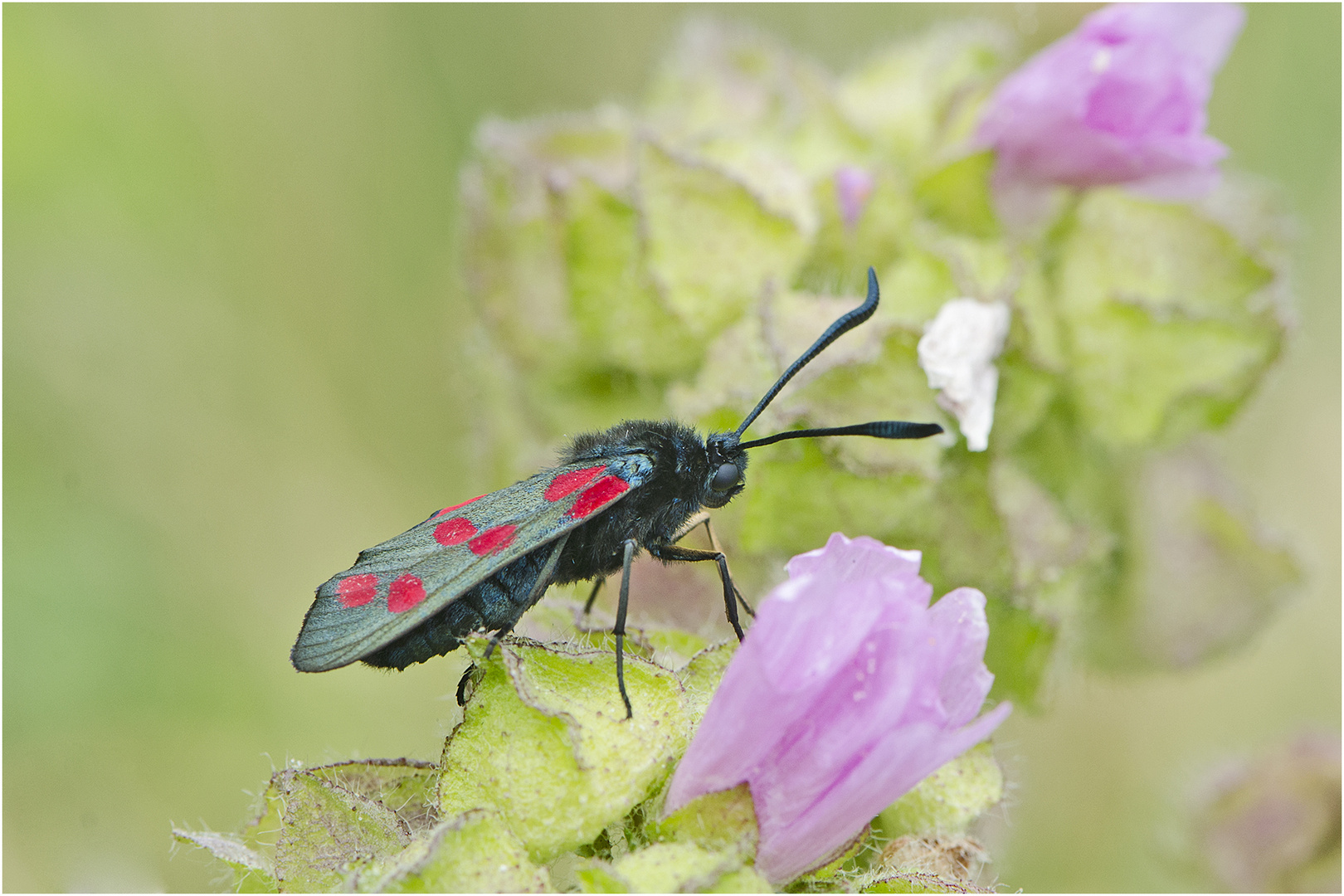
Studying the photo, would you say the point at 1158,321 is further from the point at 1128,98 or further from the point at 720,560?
the point at 720,560

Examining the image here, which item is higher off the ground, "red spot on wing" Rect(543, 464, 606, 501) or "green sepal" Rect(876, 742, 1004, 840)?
"red spot on wing" Rect(543, 464, 606, 501)

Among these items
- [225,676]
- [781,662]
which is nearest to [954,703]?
[781,662]

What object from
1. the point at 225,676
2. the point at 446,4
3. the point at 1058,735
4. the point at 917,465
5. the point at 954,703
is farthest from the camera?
the point at 446,4

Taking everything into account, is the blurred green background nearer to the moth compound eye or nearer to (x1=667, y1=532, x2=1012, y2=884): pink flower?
the moth compound eye

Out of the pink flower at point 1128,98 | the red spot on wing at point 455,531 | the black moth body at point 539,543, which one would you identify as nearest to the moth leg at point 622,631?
the black moth body at point 539,543

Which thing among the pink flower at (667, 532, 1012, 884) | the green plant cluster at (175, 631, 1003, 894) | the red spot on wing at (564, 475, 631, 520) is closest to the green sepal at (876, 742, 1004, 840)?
the green plant cluster at (175, 631, 1003, 894)

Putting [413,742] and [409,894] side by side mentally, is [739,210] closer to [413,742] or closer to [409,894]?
[409,894]
